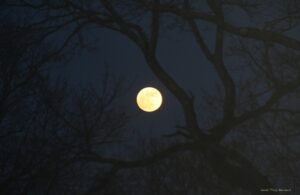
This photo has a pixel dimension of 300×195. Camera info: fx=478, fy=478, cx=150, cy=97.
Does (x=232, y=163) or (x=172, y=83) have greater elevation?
(x=172, y=83)

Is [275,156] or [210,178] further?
[210,178]

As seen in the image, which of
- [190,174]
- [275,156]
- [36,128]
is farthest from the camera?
[190,174]

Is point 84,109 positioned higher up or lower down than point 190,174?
higher up

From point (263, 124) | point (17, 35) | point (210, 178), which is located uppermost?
point (17, 35)

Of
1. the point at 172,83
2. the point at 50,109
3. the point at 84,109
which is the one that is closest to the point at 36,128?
the point at 50,109

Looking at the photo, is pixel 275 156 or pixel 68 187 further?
pixel 275 156

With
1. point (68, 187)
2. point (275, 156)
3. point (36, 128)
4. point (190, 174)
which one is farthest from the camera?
point (190, 174)

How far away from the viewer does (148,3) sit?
741cm

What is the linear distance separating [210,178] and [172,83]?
14279 millimetres

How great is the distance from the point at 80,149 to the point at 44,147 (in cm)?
247

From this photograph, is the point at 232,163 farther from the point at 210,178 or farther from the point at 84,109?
the point at 210,178

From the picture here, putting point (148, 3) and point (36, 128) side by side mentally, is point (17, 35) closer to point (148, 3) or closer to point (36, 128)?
point (148, 3)

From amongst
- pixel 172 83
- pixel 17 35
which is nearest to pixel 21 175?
pixel 17 35

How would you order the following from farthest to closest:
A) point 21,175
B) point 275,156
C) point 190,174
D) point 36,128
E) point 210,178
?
point 190,174, point 210,178, point 275,156, point 36,128, point 21,175
